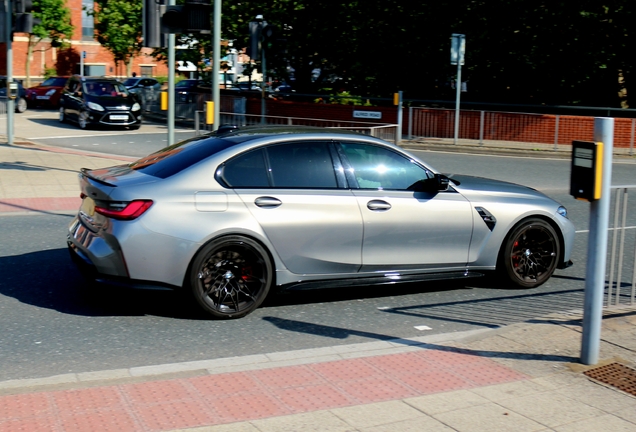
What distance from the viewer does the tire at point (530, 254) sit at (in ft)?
27.0

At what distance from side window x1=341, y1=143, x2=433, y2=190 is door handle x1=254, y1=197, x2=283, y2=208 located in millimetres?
826

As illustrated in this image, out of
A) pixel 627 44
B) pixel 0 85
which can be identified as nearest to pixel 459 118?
pixel 627 44

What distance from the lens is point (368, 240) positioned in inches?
297

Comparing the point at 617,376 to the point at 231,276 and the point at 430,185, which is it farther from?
the point at 231,276

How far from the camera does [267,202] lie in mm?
7160

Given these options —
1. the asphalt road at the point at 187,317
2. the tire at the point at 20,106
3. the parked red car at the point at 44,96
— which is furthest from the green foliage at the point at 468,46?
the asphalt road at the point at 187,317

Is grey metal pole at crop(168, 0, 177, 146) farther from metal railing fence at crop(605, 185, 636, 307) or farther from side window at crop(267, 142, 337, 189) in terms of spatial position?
metal railing fence at crop(605, 185, 636, 307)

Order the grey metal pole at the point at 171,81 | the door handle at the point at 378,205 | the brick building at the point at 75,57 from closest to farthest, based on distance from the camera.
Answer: the door handle at the point at 378,205 → the grey metal pole at the point at 171,81 → the brick building at the point at 75,57

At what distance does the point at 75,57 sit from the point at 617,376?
69.1 meters

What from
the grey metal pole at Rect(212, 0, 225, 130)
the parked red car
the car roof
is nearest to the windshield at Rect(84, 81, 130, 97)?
the parked red car

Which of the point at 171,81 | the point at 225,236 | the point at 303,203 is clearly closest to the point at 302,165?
the point at 303,203

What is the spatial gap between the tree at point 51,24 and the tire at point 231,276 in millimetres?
53170

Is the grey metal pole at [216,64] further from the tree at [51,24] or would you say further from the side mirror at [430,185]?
the tree at [51,24]

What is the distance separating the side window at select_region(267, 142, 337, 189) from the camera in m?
7.38
